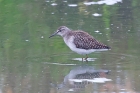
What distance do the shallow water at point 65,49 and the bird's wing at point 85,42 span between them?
0.22 meters

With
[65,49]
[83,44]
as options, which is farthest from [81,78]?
[65,49]

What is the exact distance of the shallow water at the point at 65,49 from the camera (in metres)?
8.62

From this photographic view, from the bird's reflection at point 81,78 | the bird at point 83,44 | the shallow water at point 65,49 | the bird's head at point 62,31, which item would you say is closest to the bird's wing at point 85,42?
the bird at point 83,44

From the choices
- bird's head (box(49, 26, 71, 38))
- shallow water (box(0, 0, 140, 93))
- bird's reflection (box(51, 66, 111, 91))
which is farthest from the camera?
bird's head (box(49, 26, 71, 38))

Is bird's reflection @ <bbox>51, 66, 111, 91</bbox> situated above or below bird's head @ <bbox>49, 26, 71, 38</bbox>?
above

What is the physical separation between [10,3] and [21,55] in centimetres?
500

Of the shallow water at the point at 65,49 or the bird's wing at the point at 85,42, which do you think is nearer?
the shallow water at the point at 65,49

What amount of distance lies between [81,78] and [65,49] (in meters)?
2.32

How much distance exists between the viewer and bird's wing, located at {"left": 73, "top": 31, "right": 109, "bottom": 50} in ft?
34.1

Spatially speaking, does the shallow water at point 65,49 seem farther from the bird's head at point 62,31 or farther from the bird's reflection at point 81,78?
the bird's head at point 62,31

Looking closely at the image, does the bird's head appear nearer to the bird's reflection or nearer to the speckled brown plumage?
the speckled brown plumage

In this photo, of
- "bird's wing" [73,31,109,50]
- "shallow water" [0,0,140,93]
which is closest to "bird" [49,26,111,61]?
"bird's wing" [73,31,109,50]

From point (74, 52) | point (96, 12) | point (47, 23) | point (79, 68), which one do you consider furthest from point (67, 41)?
point (96, 12)

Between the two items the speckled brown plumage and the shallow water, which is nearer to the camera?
the shallow water
